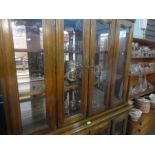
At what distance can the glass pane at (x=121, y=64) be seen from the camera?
1452 millimetres

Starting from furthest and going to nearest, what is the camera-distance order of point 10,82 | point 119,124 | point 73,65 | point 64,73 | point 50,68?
point 119,124 < point 73,65 < point 64,73 < point 50,68 < point 10,82

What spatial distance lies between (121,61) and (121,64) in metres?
0.04

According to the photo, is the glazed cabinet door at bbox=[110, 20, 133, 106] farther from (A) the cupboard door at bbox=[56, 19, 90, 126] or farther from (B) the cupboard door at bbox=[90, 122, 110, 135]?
(A) the cupboard door at bbox=[56, 19, 90, 126]

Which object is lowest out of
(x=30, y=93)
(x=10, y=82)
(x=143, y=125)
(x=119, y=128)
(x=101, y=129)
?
(x=143, y=125)

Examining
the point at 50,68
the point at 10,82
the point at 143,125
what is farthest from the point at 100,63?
the point at 143,125

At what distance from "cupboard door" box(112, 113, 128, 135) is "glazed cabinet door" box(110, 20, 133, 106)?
19cm

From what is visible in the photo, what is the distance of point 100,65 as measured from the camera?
1402 millimetres

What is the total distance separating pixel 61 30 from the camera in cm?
96

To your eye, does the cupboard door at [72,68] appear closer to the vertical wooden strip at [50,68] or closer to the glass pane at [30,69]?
the vertical wooden strip at [50,68]

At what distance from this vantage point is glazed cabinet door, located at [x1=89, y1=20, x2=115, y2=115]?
1.19m

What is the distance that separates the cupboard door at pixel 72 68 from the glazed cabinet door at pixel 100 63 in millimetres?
68

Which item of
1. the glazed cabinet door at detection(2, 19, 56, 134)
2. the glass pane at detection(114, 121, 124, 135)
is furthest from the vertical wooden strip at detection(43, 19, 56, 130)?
the glass pane at detection(114, 121, 124, 135)

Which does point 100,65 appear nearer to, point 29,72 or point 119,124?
point 29,72
